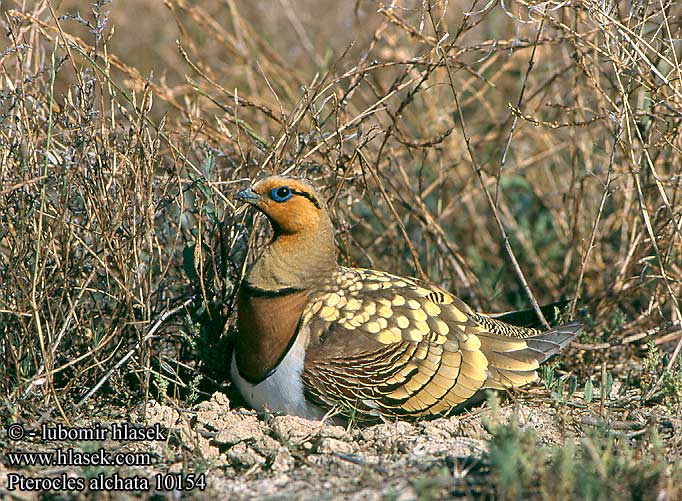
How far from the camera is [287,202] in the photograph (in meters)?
3.69

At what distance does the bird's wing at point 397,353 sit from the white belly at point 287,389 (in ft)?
0.12

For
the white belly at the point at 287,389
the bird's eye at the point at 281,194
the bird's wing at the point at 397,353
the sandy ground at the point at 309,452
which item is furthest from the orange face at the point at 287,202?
the sandy ground at the point at 309,452

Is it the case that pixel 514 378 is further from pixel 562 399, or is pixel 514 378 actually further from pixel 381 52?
pixel 381 52

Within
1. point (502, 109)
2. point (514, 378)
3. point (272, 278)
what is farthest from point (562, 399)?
point (502, 109)

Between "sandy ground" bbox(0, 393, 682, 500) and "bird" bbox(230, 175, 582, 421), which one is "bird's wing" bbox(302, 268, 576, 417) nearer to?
"bird" bbox(230, 175, 582, 421)

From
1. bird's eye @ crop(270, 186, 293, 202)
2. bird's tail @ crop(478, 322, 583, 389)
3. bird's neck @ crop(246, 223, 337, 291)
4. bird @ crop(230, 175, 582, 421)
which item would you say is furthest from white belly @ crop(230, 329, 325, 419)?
bird's tail @ crop(478, 322, 583, 389)

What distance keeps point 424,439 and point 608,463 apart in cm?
80

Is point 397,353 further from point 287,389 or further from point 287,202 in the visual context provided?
point 287,202

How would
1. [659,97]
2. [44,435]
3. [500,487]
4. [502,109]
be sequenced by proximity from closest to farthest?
[500,487] < [44,435] < [659,97] < [502,109]

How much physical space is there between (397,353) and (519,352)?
61 cm

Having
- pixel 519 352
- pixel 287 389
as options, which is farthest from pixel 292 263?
pixel 519 352

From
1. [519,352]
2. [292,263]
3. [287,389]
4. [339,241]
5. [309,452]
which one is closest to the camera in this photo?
[309,452]

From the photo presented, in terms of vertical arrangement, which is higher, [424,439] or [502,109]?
[502,109]

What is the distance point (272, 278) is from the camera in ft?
12.2
